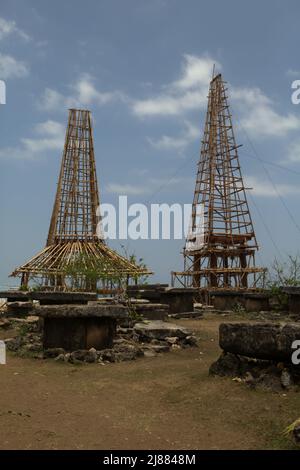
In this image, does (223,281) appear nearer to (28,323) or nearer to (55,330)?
(28,323)

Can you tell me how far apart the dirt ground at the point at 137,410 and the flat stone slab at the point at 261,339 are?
1.46ft

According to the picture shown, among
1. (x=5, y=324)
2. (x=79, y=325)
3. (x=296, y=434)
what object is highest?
(x=79, y=325)

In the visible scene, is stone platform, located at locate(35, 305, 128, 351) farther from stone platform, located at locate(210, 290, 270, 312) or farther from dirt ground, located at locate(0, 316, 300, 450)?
stone platform, located at locate(210, 290, 270, 312)

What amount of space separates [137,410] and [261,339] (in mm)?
1686

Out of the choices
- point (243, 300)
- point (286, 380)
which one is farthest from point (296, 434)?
point (243, 300)

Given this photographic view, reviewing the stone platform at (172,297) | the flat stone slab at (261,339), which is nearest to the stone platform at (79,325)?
the flat stone slab at (261,339)

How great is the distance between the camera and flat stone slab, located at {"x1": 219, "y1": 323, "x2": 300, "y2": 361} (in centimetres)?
533

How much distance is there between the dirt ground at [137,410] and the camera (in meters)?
4.02

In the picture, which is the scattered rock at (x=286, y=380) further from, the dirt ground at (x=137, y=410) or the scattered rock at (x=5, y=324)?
the scattered rock at (x=5, y=324)

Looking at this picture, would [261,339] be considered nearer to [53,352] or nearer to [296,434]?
[296,434]

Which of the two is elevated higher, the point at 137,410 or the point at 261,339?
the point at 261,339

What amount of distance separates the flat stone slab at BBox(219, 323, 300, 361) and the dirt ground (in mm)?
444

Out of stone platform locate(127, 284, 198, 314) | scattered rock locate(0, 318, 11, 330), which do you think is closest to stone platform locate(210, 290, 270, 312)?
stone platform locate(127, 284, 198, 314)

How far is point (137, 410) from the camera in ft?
16.5
